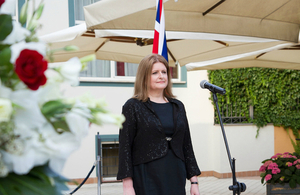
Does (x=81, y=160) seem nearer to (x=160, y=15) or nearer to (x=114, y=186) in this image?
(x=114, y=186)

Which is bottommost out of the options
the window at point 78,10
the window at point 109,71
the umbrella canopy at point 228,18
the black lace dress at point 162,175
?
the black lace dress at point 162,175

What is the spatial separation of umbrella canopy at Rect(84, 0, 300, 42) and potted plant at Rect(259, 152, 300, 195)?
2152mm

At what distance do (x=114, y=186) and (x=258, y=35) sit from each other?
5539 mm

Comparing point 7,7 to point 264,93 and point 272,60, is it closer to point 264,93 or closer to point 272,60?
point 272,60

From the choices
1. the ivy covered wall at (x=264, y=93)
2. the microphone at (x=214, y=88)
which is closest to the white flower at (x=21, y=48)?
the microphone at (x=214, y=88)

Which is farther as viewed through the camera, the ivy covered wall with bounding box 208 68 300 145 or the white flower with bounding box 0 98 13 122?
the ivy covered wall with bounding box 208 68 300 145

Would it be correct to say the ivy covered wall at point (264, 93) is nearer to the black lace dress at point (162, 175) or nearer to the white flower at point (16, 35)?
the black lace dress at point (162, 175)

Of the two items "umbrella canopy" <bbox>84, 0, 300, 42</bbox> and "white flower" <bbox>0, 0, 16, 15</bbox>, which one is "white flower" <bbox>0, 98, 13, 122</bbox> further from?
"umbrella canopy" <bbox>84, 0, 300, 42</bbox>

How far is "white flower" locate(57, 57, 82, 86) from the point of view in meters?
0.61

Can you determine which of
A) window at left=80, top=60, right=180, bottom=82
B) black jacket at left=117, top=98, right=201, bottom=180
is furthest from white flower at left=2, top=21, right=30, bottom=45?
window at left=80, top=60, right=180, bottom=82

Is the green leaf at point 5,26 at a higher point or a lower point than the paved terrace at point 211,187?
higher

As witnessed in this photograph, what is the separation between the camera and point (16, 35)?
619 mm

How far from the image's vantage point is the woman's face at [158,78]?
250 cm

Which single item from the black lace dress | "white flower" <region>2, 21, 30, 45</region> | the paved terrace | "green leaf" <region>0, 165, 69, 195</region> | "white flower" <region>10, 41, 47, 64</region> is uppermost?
"white flower" <region>2, 21, 30, 45</region>
